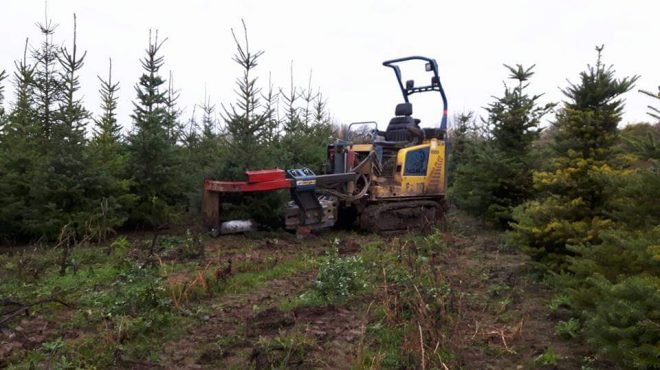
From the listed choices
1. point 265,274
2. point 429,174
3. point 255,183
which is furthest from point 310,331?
point 429,174

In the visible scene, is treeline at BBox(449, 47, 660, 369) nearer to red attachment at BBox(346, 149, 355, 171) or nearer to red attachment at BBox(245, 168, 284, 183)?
red attachment at BBox(346, 149, 355, 171)

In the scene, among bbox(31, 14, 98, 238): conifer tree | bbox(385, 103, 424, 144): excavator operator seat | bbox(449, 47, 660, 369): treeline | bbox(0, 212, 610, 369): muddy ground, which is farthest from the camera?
bbox(385, 103, 424, 144): excavator operator seat

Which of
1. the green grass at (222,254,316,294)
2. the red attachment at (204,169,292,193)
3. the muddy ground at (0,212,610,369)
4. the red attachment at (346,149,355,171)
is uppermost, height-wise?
the red attachment at (346,149,355,171)

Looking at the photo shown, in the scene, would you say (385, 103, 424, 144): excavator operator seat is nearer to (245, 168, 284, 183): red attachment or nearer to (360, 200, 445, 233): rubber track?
(360, 200, 445, 233): rubber track

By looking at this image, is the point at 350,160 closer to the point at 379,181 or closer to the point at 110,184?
the point at 379,181

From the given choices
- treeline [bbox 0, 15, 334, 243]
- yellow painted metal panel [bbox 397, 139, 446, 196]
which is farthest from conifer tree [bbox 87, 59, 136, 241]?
yellow painted metal panel [bbox 397, 139, 446, 196]

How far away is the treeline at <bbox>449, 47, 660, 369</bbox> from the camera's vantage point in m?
3.99

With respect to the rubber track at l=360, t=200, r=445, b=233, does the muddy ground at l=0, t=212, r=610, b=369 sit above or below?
below

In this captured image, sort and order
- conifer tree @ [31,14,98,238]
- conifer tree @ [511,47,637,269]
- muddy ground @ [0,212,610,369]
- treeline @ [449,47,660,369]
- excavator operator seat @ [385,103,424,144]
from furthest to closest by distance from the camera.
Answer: excavator operator seat @ [385,103,424,144], conifer tree @ [31,14,98,238], conifer tree @ [511,47,637,269], muddy ground @ [0,212,610,369], treeline @ [449,47,660,369]

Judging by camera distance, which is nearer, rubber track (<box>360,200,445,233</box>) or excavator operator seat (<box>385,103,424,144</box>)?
rubber track (<box>360,200,445,233</box>)

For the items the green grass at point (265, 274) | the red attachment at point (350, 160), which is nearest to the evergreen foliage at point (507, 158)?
the red attachment at point (350, 160)

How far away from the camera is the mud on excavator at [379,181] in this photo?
10.6 m

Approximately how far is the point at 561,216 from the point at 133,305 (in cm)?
513

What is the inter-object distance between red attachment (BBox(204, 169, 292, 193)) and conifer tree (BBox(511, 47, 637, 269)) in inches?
169
